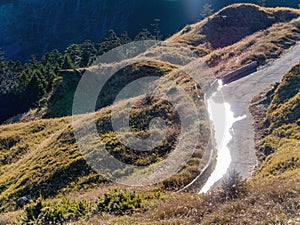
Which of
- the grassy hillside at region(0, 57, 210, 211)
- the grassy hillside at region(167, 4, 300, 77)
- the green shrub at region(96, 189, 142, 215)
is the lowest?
the grassy hillside at region(0, 57, 210, 211)

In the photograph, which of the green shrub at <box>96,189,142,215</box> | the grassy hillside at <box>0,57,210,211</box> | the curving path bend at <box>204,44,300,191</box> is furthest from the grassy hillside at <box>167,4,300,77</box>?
the green shrub at <box>96,189,142,215</box>

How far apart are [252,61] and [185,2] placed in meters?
95.0

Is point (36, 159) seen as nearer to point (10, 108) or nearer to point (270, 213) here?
point (270, 213)

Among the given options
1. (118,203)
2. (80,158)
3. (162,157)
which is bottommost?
Answer: (162,157)

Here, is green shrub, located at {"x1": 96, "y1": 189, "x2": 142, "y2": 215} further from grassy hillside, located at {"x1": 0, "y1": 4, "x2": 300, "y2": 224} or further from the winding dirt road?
the winding dirt road

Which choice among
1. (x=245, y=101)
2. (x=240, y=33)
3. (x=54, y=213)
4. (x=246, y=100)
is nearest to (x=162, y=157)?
(x=54, y=213)

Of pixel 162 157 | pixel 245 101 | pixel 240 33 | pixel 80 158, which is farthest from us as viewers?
pixel 240 33

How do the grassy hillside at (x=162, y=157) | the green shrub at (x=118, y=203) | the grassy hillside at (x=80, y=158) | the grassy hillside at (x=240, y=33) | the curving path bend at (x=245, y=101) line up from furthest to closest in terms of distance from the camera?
1. the grassy hillside at (x=240, y=33)
2. the grassy hillside at (x=80, y=158)
3. the curving path bend at (x=245, y=101)
4. the green shrub at (x=118, y=203)
5. the grassy hillside at (x=162, y=157)

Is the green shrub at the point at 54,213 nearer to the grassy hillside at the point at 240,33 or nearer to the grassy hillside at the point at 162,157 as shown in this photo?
the grassy hillside at the point at 162,157

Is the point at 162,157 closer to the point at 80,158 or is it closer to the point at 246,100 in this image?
the point at 80,158

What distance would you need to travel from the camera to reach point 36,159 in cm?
2209

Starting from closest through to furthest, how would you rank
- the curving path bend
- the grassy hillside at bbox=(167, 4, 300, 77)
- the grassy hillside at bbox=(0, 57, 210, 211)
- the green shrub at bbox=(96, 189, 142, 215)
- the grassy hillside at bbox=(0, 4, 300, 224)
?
1. the grassy hillside at bbox=(0, 4, 300, 224)
2. the green shrub at bbox=(96, 189, 142, 215)
3. the curving path bend
4. the grassy hillside at bbox=(0, 57, 210, 211)
5. the grassy hillside at bbox=(167, 4, 300, 77)

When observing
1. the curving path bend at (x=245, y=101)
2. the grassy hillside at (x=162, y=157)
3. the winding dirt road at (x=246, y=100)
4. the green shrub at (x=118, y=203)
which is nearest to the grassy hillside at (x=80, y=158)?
the grassy hillside at (x=162, y=157)

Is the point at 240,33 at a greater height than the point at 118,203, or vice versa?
the point at 240,33
